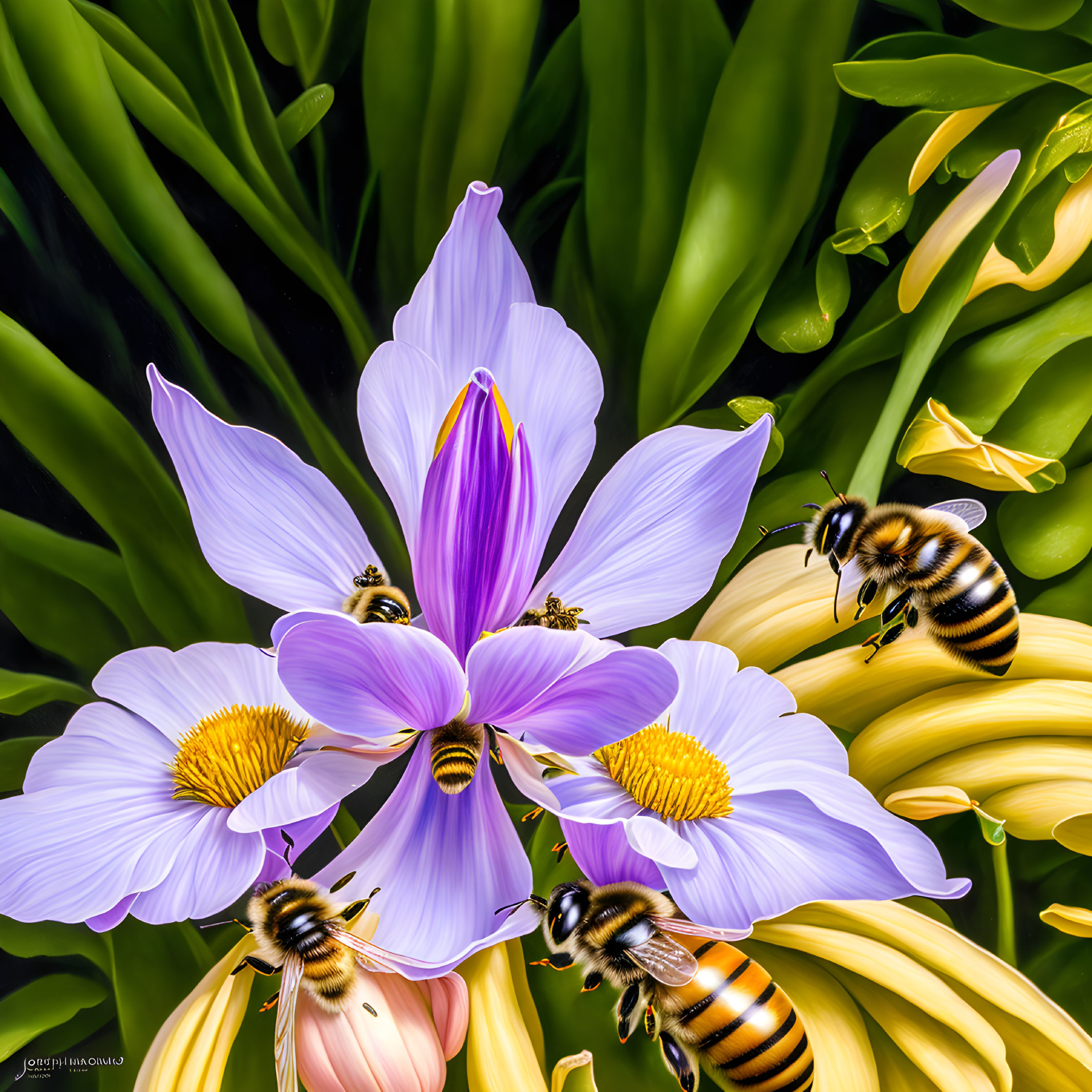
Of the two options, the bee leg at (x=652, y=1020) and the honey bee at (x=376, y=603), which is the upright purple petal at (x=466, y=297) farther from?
the bee leg at (x=652, y=1020)

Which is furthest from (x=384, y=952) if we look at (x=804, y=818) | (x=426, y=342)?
(x=426, y=342)

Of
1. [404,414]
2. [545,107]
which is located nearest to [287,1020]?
[404,414]

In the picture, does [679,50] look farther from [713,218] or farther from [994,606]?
[994,606]

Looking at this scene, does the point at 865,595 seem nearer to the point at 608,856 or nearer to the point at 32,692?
the point at 608,856

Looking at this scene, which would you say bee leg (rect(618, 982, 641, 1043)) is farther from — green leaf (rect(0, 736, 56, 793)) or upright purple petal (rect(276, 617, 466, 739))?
green leaf (rect(0, 736, 56, 793))

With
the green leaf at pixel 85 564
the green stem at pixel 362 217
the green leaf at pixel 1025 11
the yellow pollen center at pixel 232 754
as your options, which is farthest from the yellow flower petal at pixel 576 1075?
the green leaf at pixel 1025 11

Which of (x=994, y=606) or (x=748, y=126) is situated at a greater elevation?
(x=748, y=126)

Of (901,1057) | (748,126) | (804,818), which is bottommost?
(901,1057)

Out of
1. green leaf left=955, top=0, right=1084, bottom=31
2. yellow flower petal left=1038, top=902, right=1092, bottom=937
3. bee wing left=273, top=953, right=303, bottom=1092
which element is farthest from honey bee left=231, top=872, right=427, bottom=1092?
green leaf left=955, top=0, right=1084, bottom=31
